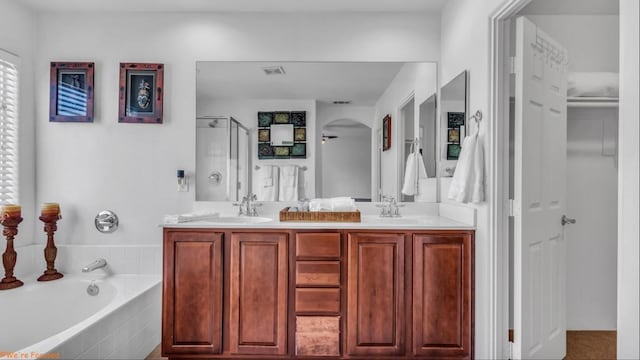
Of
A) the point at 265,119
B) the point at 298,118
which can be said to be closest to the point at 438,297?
the point at 298,118

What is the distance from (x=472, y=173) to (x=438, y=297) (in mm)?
779

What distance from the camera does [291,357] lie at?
7.73ft

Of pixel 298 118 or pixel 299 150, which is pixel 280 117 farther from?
pixel 299 150

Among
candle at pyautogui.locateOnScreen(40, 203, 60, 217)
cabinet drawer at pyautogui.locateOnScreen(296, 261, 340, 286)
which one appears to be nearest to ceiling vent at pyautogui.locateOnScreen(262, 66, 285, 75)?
cabinet drawer at pyautogui.locateOnScreen(296, 261, 340, 286)

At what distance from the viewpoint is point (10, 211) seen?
2.56 m

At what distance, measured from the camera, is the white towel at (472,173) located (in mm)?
2125

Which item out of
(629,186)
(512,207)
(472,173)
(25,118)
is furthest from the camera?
(25,118)

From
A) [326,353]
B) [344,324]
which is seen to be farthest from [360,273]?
[326,353]

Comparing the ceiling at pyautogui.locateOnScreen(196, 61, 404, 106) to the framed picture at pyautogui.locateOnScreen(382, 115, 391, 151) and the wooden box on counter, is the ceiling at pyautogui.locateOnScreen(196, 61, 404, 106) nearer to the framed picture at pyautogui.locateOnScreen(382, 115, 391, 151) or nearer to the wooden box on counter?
the framed picture at pyautogui.locateOnScreen(382, 115, 391, 151)

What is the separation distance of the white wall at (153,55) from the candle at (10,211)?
32 centimetres

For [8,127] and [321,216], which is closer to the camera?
[321,216]

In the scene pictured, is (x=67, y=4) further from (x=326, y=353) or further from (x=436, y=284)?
(x=436, y=284)

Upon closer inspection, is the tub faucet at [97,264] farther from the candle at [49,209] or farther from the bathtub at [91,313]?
the candle at [49,209]

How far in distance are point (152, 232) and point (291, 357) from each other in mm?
1427
